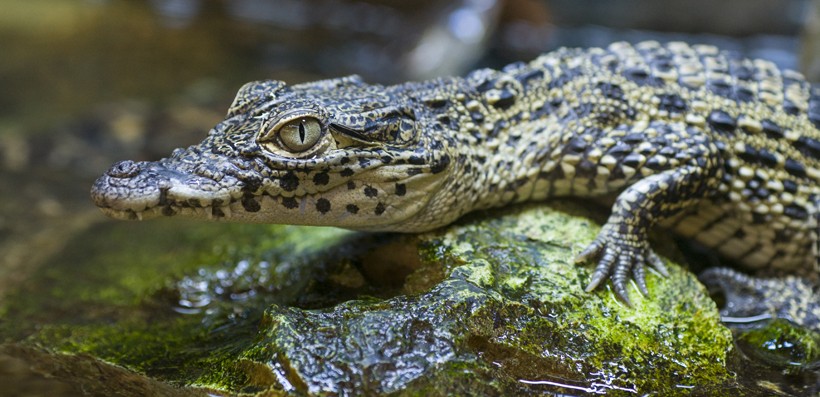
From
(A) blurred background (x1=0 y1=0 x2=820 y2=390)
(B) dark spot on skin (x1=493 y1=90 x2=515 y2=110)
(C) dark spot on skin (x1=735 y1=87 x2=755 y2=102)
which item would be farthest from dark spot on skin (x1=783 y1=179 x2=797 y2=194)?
(A) blurred background (x1=0 y1=0 x2=820 y2=390)

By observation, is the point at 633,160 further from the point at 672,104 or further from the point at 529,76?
the point at 529,76

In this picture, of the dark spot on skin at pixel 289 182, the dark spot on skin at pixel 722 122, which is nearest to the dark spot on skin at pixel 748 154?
Result: the dark spot on skin at pixel 722 122

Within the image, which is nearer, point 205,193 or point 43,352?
point 205,193

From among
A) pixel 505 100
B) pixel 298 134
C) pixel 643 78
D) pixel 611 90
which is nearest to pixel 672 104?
pixel 643 78

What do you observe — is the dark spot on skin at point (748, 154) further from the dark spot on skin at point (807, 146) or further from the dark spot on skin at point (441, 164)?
the dark spot on skin at point (441, 164)

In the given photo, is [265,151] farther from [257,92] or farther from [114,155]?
[114,155]

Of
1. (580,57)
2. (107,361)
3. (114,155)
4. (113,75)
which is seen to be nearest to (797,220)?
(580,57)
